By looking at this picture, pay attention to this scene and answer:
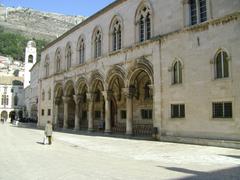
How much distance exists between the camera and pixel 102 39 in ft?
92.2

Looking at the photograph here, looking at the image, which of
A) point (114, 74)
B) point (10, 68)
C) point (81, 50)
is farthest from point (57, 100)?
point (10, 68)

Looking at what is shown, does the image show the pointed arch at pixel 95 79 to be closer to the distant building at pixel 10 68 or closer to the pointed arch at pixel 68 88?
the pointed arch at pixel 68 88

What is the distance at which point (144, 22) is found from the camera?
22.8 metres

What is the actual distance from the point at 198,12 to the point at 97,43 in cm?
1317

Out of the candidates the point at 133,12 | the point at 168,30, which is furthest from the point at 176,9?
the point at 133,12

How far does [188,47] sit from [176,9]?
117 inches

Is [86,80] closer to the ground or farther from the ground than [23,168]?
farther from the ground

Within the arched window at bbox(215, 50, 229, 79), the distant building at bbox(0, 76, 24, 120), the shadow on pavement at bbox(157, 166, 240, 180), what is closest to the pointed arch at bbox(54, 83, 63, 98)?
the arched window at bbox(215, 50, 229, 79)

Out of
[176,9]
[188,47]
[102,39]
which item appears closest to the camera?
[188,47]

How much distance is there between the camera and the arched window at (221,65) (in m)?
16.0

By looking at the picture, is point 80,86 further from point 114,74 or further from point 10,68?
point 10,68

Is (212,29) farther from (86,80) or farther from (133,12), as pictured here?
(86,80)

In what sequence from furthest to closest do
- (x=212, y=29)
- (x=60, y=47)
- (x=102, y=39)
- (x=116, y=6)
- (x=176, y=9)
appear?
(x=60, y=47)
(x=102, y=39)
(x=116, y=6)
(x=176, y=9)
(x=212, y=29)

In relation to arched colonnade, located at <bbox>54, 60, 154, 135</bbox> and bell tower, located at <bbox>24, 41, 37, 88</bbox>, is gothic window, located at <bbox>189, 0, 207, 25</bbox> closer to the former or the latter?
arched colonnade, located at <bbox>54, 60, 154, 135</bbox>
